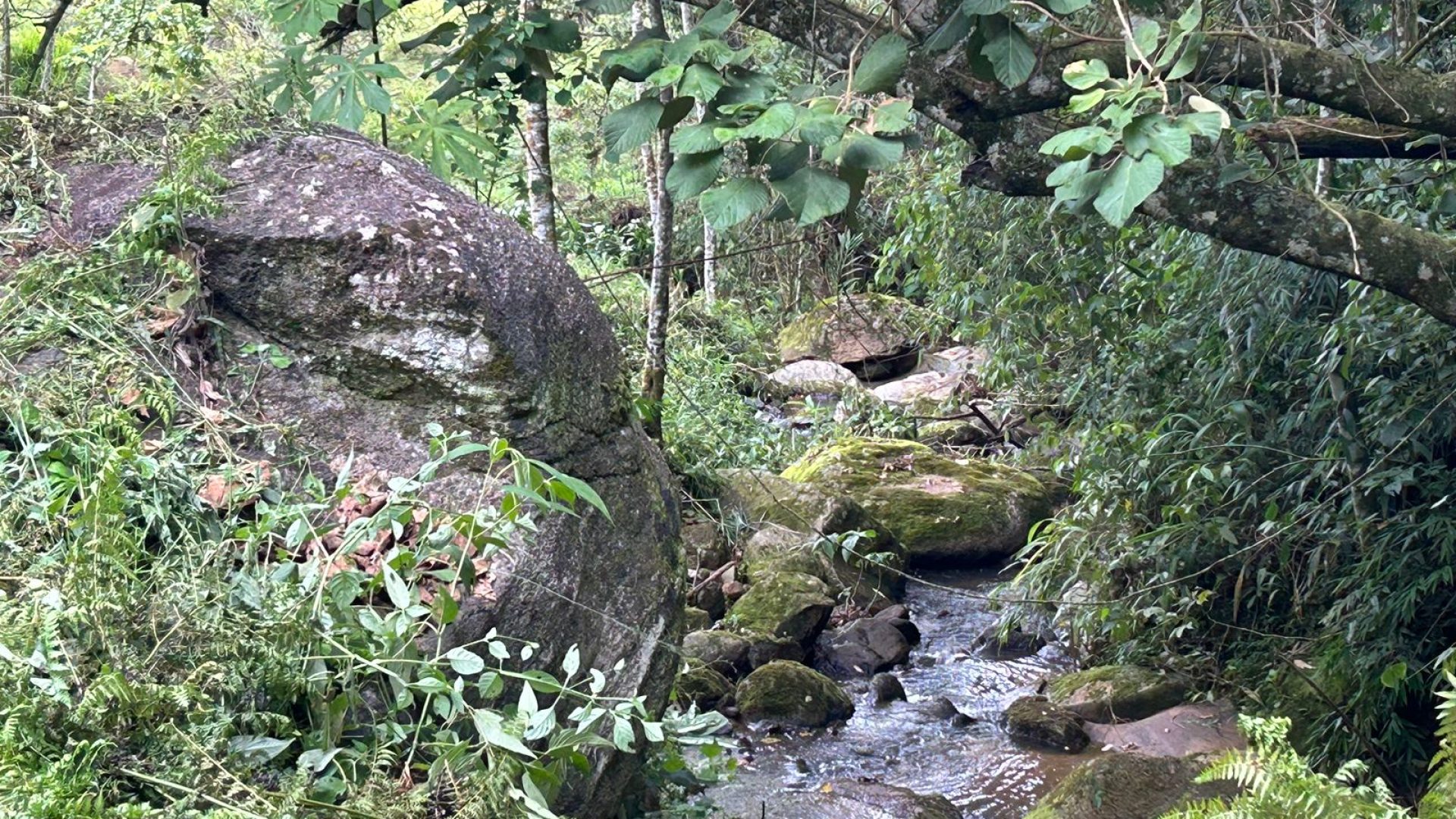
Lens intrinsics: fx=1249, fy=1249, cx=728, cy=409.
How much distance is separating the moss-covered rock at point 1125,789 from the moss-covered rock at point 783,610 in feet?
7.00

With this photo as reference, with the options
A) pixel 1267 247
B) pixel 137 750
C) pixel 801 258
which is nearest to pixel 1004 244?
pixel 1267 247

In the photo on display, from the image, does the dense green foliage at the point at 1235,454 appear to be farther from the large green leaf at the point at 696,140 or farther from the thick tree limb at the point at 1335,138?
the large green leaf at the point at 696,140

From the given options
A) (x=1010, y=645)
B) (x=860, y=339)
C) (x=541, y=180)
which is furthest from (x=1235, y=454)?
(x=860, y=339)

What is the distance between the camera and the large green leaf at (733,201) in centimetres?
206

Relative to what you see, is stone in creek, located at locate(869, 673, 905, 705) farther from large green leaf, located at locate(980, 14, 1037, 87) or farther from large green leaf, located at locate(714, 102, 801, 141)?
large green leaf, located at locate(714, 102, 801, 141)

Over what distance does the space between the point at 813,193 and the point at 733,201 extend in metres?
0.13

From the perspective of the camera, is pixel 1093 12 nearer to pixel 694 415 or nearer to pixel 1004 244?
pixel 1004 244

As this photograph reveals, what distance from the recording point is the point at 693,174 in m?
2.14

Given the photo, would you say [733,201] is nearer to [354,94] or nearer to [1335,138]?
[354,94]

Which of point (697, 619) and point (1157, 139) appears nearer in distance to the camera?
point (1157, 139)

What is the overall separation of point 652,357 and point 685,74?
3.65m

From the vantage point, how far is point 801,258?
13.3 meters

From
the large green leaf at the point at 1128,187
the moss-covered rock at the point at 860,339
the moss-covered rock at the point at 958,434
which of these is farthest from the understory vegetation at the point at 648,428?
the moss-covered rock at the point at 860,339

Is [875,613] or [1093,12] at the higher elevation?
[1093,12]
